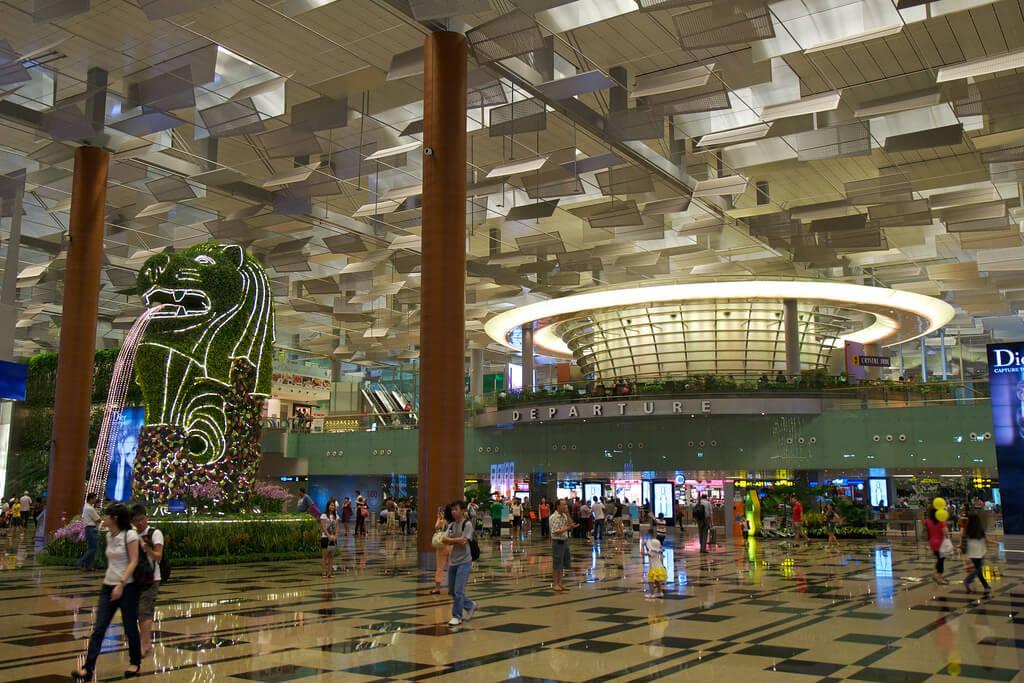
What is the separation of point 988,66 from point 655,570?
971cm

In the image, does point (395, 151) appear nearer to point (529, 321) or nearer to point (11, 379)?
point (11, 379)

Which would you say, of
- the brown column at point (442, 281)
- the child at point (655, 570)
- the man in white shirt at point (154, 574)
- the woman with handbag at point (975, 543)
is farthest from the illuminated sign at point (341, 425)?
the man in white shirt at point (154, 574)

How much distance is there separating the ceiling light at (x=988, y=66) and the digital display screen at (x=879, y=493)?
66.0 feet

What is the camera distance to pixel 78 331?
→ 20812 millimetres

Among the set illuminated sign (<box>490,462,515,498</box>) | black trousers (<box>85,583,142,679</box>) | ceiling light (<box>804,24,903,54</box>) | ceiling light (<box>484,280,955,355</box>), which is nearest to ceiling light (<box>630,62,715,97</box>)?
ceiling light (<box>804,24,903,54</box>)

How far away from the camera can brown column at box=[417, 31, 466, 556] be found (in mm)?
14945

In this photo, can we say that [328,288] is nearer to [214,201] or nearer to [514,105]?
[214,201]

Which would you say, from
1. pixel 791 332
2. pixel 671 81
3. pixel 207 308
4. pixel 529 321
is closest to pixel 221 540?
pixel 207 308

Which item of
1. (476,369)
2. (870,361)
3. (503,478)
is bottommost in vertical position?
(503,478)

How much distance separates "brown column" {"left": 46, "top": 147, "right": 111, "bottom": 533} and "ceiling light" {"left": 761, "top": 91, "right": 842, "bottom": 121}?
1507 cm

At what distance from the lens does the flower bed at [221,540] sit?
1492 centimetres

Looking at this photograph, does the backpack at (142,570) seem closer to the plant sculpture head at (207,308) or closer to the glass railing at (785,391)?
the plant sculpture head at (207,308)

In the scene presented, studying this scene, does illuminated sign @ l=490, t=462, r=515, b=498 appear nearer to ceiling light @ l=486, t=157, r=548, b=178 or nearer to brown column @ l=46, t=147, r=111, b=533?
brown column @ l=46, t=147, r=111, b=533

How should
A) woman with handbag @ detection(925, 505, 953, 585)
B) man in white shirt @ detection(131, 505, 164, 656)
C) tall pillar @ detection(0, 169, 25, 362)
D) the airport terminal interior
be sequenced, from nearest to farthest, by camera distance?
man in white shirt @ detection(131, 505, 164, 656)
the airport terminal interior
woman with handbag @ detection(925, 505, 953, 585)
tall pillar @ detection(0, 169, 25, 362)
